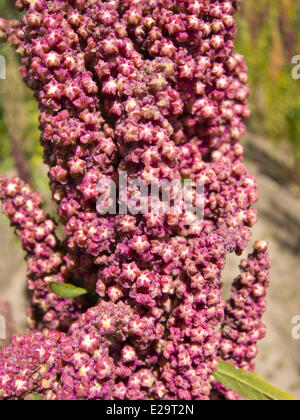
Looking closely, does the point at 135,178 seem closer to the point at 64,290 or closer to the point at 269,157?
the point at 64,290

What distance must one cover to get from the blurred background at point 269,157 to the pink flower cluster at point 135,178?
63.0 inches

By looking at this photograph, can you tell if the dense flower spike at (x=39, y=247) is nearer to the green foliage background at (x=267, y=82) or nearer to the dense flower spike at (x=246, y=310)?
the dense flower spike at (x=246, y=310)

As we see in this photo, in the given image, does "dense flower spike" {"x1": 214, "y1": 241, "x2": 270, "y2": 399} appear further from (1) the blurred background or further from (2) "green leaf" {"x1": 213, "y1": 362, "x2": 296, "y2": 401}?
(1) the blurred background

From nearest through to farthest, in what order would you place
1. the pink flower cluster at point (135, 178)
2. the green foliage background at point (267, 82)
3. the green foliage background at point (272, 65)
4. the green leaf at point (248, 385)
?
1. the pink flower cluster at point (135, 178)
2. the green leaf at point (248, 385)
3. the green foliage background at point (267, 82)
4. the green foliage background at point (272, 65)

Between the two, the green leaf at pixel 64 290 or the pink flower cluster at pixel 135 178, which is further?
the green leaf at pixel 64 290

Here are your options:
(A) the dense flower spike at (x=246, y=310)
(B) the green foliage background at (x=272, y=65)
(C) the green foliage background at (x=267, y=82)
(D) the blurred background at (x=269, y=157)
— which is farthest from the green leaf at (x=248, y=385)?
(B) the green foliage background at (x=272, y=65)

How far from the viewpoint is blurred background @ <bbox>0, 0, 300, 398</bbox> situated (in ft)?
9.57

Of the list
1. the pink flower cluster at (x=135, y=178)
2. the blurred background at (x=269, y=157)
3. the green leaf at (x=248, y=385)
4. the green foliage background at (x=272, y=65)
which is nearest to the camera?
the pink flower cluster at (x=135, y=178)

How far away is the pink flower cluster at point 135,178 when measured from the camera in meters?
0.70

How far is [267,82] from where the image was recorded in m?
5.03

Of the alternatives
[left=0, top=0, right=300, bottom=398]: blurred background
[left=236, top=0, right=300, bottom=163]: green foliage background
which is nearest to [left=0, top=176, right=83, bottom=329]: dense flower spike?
[left=0, top=0, right=300, bottom=398]: blurred background

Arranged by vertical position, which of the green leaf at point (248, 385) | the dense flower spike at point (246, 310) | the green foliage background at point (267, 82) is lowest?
the green leaf at point (248, 385)

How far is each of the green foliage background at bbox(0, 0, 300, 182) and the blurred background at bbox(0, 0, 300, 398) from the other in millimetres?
10
